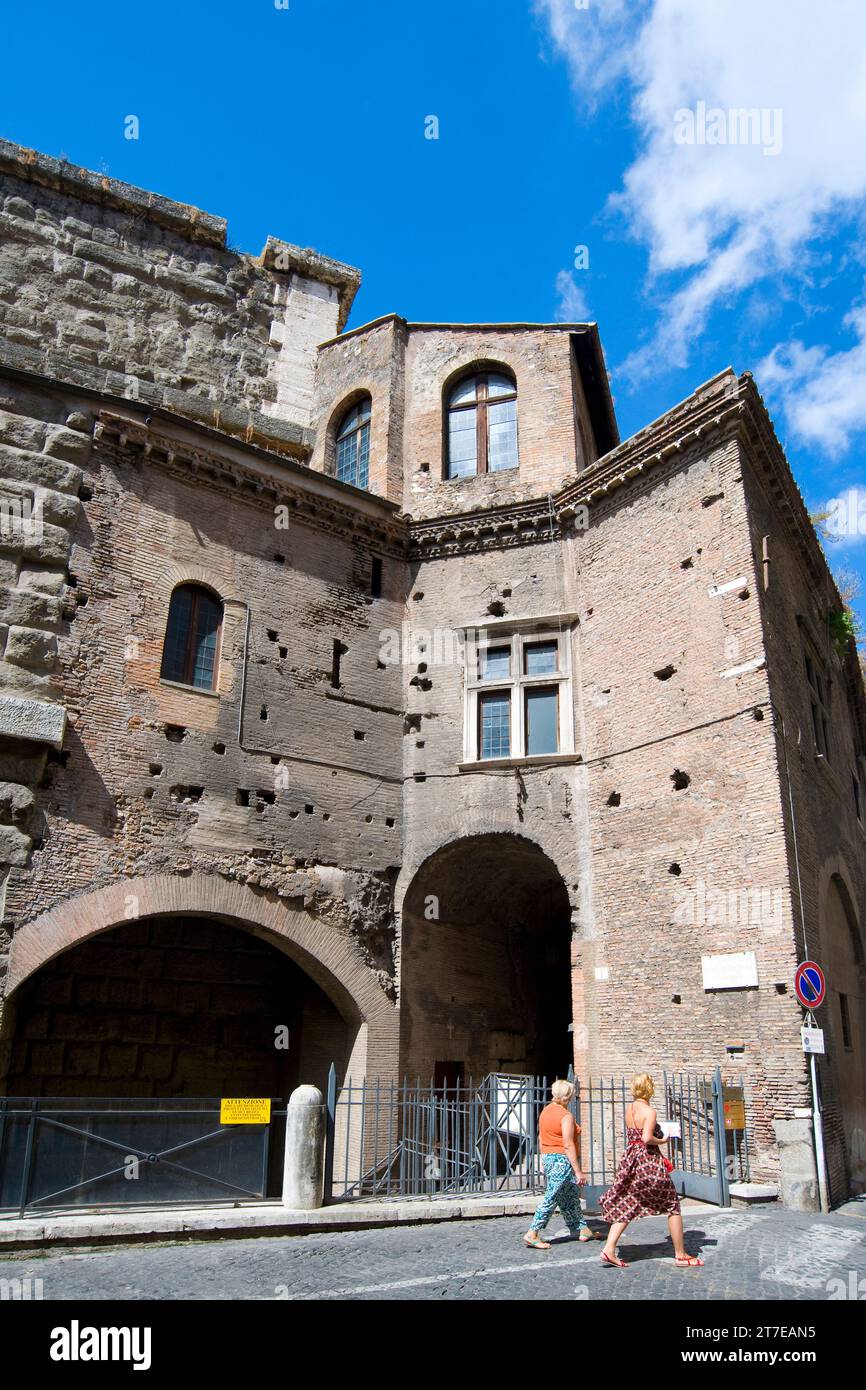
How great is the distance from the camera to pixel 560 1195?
328 inches

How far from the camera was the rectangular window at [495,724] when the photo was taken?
15.7 meters

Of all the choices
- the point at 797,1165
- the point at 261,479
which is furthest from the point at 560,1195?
the point at 261,479

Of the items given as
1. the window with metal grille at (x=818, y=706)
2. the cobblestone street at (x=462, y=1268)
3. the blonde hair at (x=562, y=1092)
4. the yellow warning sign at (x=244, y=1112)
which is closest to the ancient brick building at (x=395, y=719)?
the window with metal grille at (x=818, y=706)

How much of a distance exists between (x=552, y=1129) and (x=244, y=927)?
6642 mm

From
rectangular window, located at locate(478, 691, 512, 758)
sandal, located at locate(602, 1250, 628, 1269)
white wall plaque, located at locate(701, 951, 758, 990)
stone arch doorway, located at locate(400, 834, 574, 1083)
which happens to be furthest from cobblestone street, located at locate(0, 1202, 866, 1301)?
rectangular window, located at locate(478, 691, 512, 758)

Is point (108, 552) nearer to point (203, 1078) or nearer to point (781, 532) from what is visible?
point (203, 1078)

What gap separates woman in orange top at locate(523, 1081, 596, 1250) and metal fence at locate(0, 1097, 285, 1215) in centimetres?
344

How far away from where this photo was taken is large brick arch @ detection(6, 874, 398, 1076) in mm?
11953

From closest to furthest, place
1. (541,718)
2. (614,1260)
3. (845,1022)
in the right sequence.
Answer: (614,1260), (845,1022), (541,718)

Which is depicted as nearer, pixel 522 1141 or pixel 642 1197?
pixel 642 1197

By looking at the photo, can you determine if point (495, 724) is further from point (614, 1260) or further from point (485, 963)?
point (614, 1260)

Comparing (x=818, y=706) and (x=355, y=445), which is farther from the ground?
(x=355, y=445)

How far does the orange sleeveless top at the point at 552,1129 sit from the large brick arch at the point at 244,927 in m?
5.99
